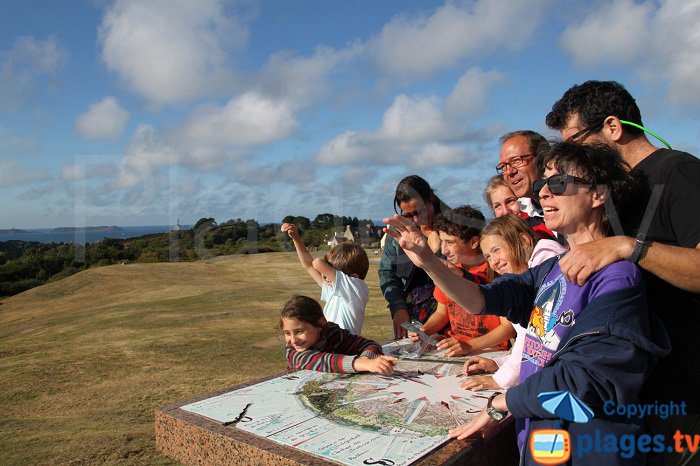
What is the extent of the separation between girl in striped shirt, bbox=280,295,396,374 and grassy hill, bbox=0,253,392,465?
38.9 inches

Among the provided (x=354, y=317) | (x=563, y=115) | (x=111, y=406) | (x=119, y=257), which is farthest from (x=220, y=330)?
(x=119, y=257)

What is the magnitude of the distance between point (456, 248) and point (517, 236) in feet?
2.84

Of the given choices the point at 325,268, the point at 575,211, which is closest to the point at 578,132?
the point at 575,211

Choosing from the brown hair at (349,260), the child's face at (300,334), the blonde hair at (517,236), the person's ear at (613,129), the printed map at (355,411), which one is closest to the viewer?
the printed map at (355,411)

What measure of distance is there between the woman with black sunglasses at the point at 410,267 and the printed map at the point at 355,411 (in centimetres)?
112

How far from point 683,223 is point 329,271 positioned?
2.52 meters

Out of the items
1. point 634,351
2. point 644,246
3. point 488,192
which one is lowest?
point 634,351

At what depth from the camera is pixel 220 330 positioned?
781 centimetres

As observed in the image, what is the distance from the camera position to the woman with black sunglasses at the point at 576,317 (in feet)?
5.59

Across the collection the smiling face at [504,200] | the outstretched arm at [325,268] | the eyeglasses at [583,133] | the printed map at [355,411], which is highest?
the eyeglasses at [583,133]

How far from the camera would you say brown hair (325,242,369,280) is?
431 cm

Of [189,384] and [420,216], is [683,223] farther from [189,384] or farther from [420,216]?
[189,384]

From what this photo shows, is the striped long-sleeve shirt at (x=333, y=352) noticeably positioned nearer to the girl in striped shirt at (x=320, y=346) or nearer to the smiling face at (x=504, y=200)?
the girl in striped shirt at (x=320, y=346)

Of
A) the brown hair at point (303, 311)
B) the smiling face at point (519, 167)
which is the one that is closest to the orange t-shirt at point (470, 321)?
the smiling face at point (519, 167)
